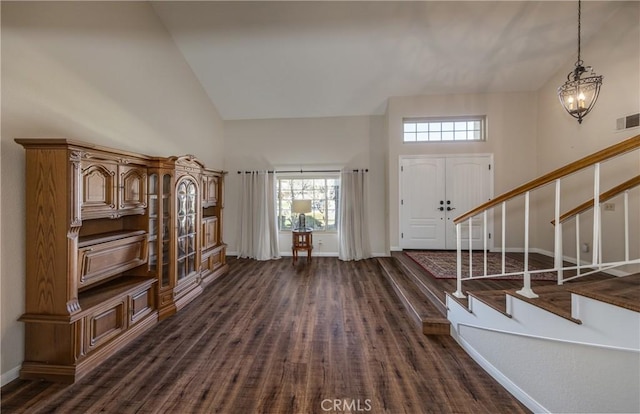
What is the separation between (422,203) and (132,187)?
479 centimetres

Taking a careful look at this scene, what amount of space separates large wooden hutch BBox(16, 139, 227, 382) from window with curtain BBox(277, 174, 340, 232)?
260cm

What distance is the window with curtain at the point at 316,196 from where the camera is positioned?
5.78 meters

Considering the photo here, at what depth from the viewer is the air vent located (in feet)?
10.2

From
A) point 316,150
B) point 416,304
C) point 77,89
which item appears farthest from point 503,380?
point 316,150

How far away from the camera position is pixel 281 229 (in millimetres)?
5922

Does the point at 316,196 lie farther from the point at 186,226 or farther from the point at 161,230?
the point at 161,230

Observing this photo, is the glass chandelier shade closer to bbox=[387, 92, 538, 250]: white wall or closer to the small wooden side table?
bbox=[387, 92, 538, 250]: white wall

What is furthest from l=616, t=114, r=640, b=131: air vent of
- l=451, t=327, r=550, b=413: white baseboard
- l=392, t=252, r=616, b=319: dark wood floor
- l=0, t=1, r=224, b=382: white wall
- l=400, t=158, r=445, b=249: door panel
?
l=0, t=1, r=224, b=382: white wall

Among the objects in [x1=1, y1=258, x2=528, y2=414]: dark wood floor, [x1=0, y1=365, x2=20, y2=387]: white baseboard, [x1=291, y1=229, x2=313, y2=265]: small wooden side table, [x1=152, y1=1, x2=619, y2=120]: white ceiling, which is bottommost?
[x1=1, y1=258, x2=528, y2=414]: dark wood floor

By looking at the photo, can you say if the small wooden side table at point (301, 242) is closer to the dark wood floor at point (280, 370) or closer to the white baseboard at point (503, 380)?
the dark wood floor at point (280, 370)

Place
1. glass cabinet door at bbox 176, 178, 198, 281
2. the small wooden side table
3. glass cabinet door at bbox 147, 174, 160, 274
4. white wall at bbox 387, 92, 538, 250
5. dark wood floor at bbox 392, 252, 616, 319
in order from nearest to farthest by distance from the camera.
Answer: dark wood floor at bbox 392, 252, 616, 319, glass cabinet door at bbox 147, 174, 160, 274, glass cabinet door at bbox 176, 178, 198, 281, white wall at bbox 387, 92, 538, 250, the small wooden side table

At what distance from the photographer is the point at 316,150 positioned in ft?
18.4

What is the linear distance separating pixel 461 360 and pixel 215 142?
554 cm

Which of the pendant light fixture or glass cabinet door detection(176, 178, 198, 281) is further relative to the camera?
glass cabinet door detection(176, 178, 198, 281)
